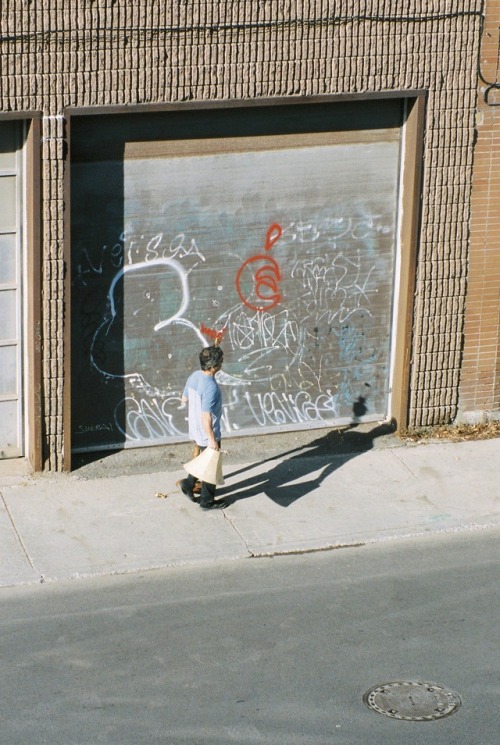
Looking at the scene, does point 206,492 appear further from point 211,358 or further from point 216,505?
point 211,358

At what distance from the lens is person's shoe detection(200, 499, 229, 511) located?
32.8 ft

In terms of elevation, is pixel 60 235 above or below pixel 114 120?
below

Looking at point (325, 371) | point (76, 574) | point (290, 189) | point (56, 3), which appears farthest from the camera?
point (325, 371)

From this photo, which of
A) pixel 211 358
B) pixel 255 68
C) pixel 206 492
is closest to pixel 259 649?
pixel 206 492

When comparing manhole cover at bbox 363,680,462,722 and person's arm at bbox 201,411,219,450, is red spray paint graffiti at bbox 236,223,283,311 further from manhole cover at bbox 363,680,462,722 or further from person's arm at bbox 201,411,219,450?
manhole cover at bbox 363,680,462,722

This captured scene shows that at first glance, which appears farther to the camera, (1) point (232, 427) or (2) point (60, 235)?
(1) point (232, 427)

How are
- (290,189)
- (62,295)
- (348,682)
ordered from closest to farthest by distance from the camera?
(348,682) < (62,295) < (290,189)

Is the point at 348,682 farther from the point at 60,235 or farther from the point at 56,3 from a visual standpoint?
the point at 56,3

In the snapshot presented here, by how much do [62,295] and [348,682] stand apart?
171 inches

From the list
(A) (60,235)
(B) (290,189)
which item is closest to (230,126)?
(B) (290,189)

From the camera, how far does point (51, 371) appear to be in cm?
1030

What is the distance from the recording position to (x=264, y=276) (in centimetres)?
1106

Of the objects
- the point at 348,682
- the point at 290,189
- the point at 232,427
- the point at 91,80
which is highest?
the point at 91,80

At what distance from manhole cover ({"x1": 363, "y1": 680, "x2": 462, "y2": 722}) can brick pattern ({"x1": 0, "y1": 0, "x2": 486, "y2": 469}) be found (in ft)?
13.9
